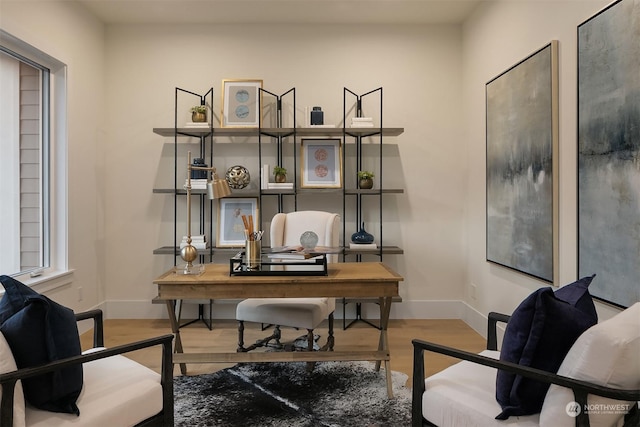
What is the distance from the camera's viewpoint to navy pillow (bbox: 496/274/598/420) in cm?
136

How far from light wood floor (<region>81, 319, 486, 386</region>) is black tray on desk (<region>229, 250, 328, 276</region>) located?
3.15ft

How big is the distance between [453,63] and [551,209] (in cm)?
217

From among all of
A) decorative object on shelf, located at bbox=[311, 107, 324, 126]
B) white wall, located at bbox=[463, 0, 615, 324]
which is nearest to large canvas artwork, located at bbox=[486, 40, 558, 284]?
white wall, located at bbox=[463, 0, 615, 324]

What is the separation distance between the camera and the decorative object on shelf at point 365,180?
398 cm

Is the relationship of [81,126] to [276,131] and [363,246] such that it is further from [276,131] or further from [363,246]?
[363,246]

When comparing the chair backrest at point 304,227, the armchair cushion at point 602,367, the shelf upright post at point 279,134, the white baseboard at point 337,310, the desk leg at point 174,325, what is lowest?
the white baseboard at point 337,310

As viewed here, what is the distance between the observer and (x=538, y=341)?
1383mm

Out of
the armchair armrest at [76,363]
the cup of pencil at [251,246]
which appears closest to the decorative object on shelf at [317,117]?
the cup of pencil at [251,246]

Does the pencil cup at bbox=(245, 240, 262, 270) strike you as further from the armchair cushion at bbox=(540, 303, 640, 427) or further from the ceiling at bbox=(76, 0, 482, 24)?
the ceiling at bbox=(76, 0, 482, 24)

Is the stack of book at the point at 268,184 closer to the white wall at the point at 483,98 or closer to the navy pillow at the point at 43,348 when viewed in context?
the white wall at the point at 483,98

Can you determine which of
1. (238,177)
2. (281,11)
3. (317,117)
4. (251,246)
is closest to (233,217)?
(238,177)

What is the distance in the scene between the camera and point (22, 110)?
10.6 ft

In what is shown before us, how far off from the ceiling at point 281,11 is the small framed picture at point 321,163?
3.89 ft

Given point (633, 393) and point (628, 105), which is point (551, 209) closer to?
point (628, 105)
